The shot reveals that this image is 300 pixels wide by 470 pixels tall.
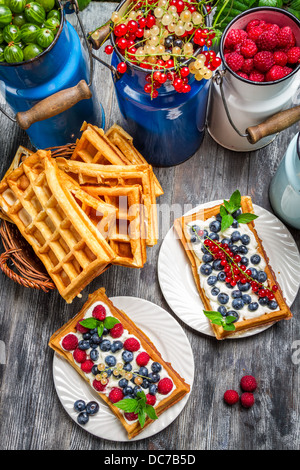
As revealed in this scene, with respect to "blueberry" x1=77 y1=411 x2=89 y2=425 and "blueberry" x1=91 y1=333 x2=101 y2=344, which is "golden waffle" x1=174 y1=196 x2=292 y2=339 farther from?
"blueberry" x1=77 y1=411 x2=89 y2=425

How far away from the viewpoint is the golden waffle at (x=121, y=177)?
1907mm

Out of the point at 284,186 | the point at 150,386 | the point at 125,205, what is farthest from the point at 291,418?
the point at 125,205

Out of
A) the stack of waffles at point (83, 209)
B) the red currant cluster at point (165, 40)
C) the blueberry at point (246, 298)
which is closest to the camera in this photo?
the red currant cluster at point (165, 40)

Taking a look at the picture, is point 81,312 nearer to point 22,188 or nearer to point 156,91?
point 22,188

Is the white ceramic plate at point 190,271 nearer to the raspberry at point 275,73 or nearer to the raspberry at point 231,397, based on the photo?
the raspberry at point 231,397

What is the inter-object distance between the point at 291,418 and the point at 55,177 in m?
1.50

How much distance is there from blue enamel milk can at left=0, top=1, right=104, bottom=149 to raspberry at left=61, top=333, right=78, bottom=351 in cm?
90

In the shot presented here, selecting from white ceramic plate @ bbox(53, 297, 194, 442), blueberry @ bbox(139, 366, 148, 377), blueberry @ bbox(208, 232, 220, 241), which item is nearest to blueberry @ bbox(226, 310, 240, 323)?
white ceramic plate @ bbox(53, 297, 194, 442)

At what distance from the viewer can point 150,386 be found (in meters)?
1.95

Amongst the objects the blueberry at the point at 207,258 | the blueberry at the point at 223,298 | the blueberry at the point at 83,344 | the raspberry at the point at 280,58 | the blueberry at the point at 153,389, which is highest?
the raspberry at the point at 280,58

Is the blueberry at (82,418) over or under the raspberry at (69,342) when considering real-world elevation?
under

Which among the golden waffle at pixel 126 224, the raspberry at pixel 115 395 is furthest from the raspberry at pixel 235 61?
the raspberry at pixel 115 395

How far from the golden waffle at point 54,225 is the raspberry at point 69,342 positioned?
22 cm

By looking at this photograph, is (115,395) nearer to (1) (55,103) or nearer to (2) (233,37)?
(1) (55,103)
